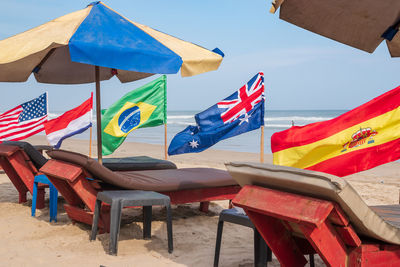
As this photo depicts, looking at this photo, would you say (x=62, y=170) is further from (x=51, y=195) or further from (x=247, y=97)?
(x=247, y=97)

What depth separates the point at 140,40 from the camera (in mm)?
4695

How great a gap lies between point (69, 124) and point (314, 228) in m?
6.81

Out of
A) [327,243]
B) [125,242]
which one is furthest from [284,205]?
[125,242]

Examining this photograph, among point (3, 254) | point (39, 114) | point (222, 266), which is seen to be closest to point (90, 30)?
point (3, 254)

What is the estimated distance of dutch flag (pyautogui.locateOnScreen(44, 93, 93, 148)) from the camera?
845cm

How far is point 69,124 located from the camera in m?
8.55

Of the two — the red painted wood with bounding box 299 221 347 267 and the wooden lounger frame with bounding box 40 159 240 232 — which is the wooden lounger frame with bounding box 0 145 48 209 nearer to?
the wooden lounger frame with bounding box 40 159 240 232

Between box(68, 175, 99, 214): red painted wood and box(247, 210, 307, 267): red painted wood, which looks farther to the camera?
box(68, 175, 99, 214): red painted wood

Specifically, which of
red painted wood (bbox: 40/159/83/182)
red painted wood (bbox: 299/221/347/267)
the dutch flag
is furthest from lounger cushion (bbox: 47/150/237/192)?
the dutch flag

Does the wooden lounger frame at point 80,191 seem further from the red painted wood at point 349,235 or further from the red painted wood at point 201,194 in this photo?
the red painted wood at point 349,235

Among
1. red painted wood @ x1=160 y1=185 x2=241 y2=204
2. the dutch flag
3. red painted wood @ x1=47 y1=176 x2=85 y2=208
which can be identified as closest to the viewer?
red painted wood @ x1=47 y1=176 x2=85 y2=208

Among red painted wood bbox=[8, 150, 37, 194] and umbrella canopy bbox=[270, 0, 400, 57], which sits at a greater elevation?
umbrella canopy bbox=[270, 0, 400, 57]

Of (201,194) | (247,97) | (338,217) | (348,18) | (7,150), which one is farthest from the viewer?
(247,97)

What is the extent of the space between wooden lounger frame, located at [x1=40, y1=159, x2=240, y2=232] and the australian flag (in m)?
1.78
